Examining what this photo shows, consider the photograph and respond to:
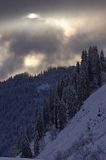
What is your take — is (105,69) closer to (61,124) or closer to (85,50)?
(85,50)

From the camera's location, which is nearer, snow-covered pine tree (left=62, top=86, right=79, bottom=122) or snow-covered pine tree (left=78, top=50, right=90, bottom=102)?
snow-covered pine tree (left=62, top=86, right=79, bottom=122)

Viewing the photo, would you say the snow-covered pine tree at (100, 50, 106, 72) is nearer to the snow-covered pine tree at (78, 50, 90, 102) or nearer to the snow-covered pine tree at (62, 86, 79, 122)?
the snow-covered pine tree at (78, 50, 90, 102)

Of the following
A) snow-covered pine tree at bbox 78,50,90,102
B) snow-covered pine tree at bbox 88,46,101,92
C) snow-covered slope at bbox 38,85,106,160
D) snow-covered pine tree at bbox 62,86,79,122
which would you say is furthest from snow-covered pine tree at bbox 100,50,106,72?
snow-covered slope at bbox 38,85,106,160

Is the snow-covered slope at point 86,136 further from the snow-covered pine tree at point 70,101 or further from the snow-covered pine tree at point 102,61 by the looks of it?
the snow-covered pine tree at point 102,61

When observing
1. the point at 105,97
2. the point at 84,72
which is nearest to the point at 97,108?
the point at 105,97

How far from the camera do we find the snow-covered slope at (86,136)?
38.5 metres

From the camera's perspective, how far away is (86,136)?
5988cm

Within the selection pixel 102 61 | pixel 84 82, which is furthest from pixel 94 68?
pixel 102 61

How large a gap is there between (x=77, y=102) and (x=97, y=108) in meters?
38.5

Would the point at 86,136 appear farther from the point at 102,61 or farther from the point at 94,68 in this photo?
the point at 102,61

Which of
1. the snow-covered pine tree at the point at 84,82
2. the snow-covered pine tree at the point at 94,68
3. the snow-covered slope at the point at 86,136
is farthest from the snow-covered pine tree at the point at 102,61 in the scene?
the snow-covered slope at the point at 86,136

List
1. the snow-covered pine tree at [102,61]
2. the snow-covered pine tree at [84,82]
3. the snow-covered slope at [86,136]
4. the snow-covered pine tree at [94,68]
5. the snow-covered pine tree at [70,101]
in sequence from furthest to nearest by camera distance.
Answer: the snow-covered pine tree at [102,61] → the snow-covered pine tree at [94,68] → the snow-covered pine tree at [84,82] → the snow-covered pine tree at [70,101] → the snow-covered slope at [86,136]

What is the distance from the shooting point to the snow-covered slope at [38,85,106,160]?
38.5 meters

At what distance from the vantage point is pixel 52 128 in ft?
460
